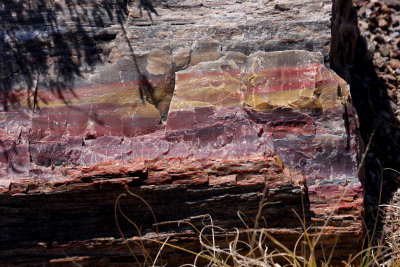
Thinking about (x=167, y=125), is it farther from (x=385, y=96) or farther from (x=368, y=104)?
(x=385, y=96)

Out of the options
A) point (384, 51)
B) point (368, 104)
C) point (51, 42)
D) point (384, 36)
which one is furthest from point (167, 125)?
point (384, 36)

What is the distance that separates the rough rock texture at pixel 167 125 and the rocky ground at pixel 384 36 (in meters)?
1.27

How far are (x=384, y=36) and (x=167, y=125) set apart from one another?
2.54 meters

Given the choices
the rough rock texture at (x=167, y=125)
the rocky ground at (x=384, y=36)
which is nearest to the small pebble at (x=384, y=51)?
the rocky ground at (x=384, y=36)

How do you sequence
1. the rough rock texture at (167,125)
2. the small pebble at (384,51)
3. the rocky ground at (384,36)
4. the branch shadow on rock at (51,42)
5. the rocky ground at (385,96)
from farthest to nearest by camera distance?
the small pebble at (384,51) < the rocky ground at (384,36) < the rocky ground at (385,96) < the branch shadow on rock at (51,42) < the rough rock texture at (167,125)

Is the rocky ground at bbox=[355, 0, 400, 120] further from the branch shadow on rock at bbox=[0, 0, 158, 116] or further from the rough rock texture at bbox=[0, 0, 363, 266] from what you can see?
the branch shadow on rock at bbox=[0, 0, 158, 116]

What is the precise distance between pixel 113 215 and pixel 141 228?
0.20 m

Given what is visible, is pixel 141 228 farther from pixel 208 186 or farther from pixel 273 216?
pixel 273 216

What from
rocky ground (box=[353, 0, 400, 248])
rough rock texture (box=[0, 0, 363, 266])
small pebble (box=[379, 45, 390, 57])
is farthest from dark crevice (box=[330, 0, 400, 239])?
rough rock texture (box=[0, 0, 363, 266])

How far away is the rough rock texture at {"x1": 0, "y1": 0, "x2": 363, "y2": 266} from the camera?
3334 millimetres

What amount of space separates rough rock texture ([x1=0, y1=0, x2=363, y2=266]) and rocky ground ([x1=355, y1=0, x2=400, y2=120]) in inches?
50.1

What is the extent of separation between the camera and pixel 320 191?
337 centimetres

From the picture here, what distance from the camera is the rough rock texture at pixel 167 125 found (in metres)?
3.33

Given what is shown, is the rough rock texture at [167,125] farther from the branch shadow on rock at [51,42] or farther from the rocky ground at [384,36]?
the rocky ground at [384,36]
